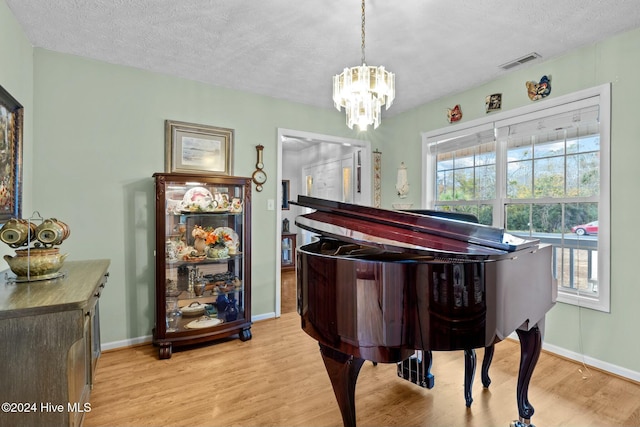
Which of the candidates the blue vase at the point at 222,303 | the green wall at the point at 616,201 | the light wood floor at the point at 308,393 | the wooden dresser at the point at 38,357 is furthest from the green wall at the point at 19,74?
the green wall at the point at 616,201

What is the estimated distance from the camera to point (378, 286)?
1.26 m

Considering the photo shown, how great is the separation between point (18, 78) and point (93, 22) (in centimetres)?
64

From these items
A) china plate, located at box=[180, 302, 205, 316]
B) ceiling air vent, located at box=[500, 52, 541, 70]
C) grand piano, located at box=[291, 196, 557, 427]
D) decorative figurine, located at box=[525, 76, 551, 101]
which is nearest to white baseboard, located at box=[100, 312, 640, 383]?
china plate, located at box=[180, 302, 205, 316]

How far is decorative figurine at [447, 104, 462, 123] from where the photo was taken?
344cm

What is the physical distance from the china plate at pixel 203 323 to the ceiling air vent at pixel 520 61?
137 inches

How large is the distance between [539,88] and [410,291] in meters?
2.59

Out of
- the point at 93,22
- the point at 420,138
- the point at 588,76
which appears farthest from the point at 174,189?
the point at 588,76

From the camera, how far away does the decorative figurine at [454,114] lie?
3438mm

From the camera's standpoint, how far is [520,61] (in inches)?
107

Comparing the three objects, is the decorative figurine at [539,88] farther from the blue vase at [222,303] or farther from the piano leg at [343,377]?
the blue vase at [222,303]

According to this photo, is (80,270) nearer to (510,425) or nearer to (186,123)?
(186,123)

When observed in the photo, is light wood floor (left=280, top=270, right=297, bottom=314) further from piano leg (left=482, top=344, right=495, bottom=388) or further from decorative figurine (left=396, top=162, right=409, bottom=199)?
piano leg (left=482, top=344, right=495, bottom=388)

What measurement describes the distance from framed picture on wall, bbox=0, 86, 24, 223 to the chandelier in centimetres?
196

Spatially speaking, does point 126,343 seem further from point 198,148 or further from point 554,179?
point 554,179
